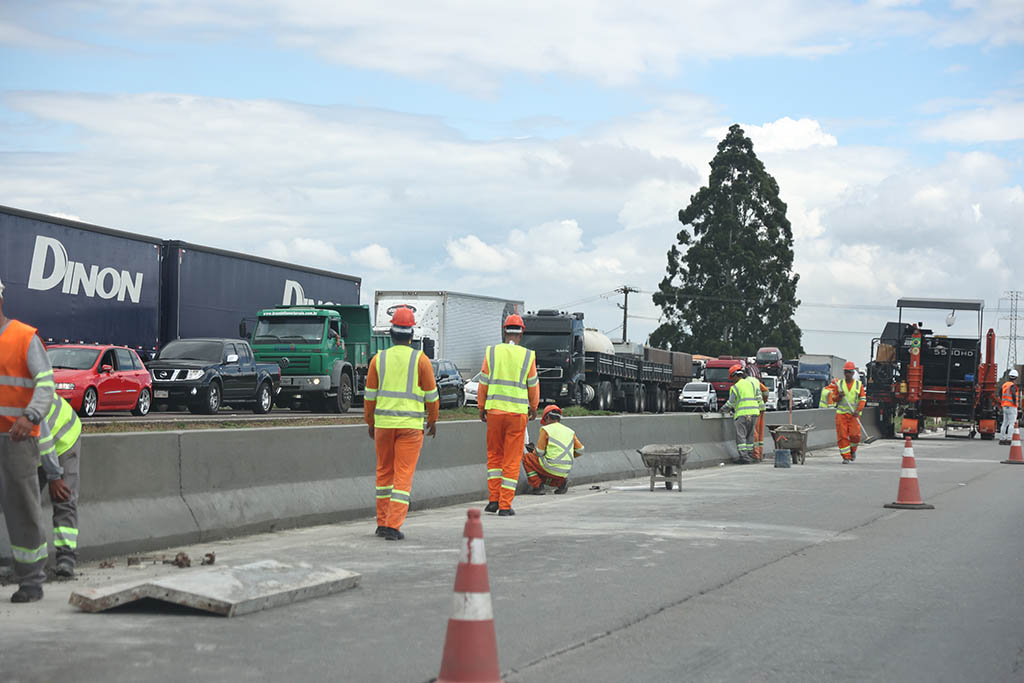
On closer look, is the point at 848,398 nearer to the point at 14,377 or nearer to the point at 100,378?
the point at 100,378

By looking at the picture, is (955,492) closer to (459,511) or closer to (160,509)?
(459,511)

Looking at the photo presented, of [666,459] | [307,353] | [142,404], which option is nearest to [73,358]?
[142,404]

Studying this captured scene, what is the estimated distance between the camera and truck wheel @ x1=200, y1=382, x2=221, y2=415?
→ 27.6 meters

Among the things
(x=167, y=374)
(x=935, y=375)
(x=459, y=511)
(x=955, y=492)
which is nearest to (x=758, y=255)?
(x=935, y=375)

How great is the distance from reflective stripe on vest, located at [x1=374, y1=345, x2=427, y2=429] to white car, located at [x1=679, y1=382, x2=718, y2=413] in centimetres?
4596

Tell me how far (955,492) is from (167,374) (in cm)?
1714

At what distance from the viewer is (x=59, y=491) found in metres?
7.91

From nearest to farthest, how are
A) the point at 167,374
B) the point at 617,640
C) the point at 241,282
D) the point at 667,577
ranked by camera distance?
the point at 617,640 < the point at 667,577 < the point at 167,374 < the point at 241,282

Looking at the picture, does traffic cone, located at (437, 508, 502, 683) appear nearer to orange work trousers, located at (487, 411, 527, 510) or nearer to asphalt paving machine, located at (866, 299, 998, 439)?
orange work trousers, located at (487, 411, 527, 510)

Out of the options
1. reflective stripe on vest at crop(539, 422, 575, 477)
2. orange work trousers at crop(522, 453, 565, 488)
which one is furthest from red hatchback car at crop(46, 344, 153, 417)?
reflective stripe on vest at crop(539, 422, 575, 477)

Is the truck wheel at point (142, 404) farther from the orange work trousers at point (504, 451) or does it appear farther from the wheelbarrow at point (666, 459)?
the orange work trousers at point (504, 451)

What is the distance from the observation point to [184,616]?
7.00 m

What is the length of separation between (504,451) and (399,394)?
2.36 meters


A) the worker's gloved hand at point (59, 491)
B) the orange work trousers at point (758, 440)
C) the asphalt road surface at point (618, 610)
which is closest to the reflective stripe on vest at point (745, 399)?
the orange work trousers at point (758, 440)
